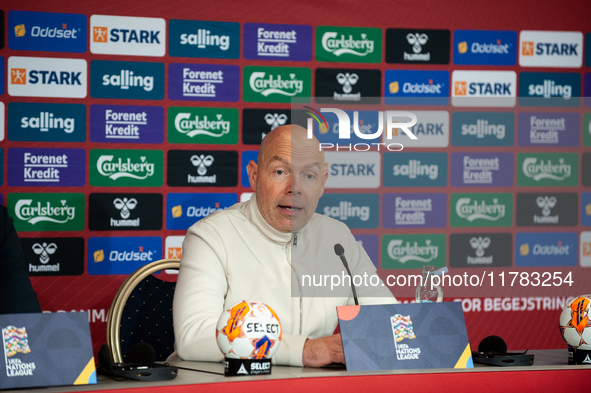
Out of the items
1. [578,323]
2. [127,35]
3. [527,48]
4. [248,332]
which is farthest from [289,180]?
[527,48]

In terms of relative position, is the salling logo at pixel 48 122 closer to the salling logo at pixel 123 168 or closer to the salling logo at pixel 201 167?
the salling logo at pixel 123 168

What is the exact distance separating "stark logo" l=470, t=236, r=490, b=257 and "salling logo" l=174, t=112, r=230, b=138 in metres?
1.59

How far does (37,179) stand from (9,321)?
1.71 metres

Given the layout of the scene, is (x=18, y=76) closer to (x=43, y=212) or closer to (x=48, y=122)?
(x=48, y=122)

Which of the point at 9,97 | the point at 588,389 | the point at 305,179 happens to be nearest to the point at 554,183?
the point at 588,389

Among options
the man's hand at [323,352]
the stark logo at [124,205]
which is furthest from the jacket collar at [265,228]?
the stark logo at [124,205]

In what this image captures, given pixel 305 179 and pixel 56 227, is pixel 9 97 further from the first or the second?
pixel 305 179

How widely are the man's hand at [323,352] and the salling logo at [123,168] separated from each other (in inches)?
65.5

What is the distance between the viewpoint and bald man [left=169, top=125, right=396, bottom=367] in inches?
62.4

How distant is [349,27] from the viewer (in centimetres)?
297

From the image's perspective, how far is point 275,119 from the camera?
2.93 m

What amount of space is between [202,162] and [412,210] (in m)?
1.51

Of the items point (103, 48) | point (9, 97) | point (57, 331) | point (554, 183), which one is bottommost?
point (57, 331)

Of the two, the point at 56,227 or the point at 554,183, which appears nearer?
the point at 554,183
